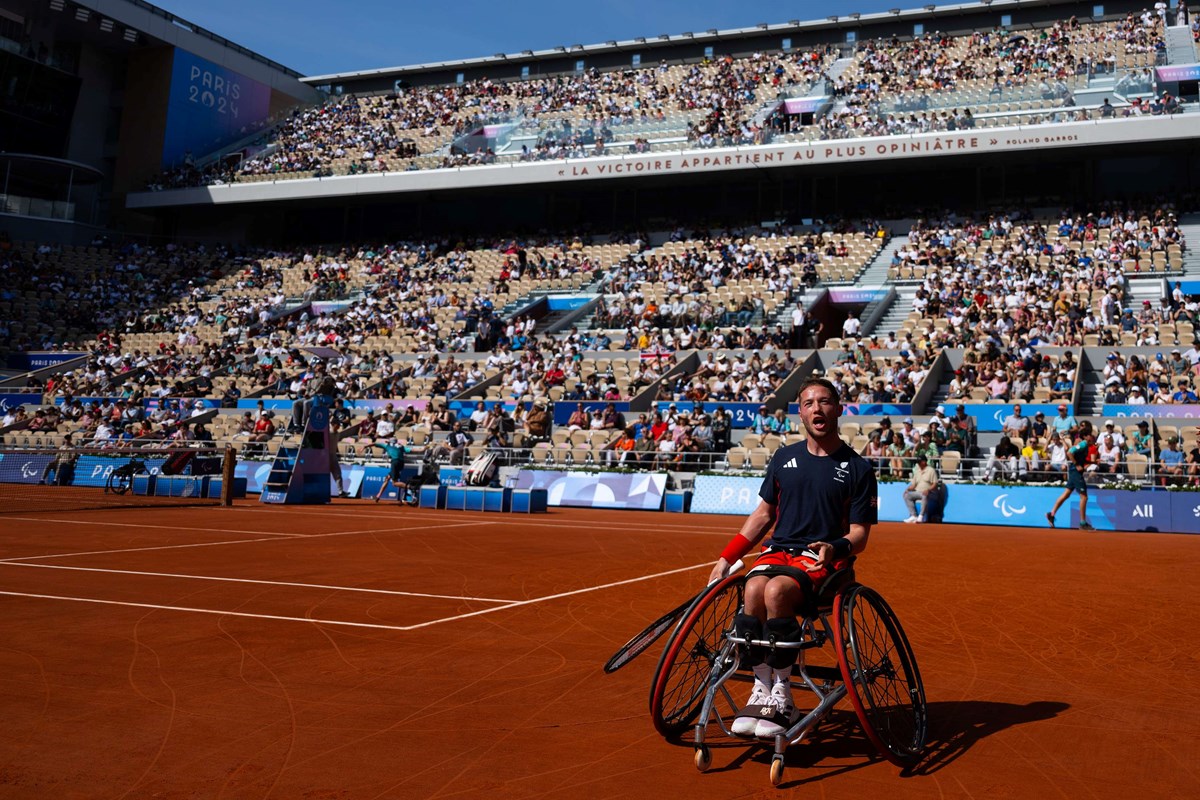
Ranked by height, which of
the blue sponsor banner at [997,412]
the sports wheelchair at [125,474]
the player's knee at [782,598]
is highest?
the blue sponsor banner at [997,412]

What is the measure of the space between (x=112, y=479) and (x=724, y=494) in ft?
56.7

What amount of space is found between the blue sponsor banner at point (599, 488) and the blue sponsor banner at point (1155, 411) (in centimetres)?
1086

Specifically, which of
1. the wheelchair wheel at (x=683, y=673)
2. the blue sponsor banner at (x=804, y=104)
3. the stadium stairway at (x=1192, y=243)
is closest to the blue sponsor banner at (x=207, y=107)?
the blue sponsor banner at (x=804, y=104)

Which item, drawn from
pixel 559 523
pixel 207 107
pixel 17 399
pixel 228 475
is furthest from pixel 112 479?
pixel 207 107

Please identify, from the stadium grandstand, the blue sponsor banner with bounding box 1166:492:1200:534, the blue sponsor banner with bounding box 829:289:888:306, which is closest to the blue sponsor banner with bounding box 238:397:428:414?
the stadium grandstand

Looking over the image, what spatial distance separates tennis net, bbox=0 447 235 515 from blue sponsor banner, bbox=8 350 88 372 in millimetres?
12632

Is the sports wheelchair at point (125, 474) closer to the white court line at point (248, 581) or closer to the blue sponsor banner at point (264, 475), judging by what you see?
the blue sponsor banner at point (264, 475)

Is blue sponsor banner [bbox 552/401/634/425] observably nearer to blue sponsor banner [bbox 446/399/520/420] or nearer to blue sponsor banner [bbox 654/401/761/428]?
blue sponsor banner [bbox 654/401/761/428]

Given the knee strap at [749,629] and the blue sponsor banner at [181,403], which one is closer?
the knee strap at [749,629]

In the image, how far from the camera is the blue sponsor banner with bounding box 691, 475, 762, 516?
79.7 feet

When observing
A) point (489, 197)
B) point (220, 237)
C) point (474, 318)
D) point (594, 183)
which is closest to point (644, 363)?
point (474, 318)

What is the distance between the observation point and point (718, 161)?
43500mm

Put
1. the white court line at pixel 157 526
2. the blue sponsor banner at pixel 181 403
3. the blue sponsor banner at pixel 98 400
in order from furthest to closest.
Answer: the blue sponsor banner at pixel 98 400 < the blue sponsor banner at pixel 181 403 < the white court line at pixel 157 526

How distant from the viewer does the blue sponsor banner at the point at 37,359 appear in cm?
4370
